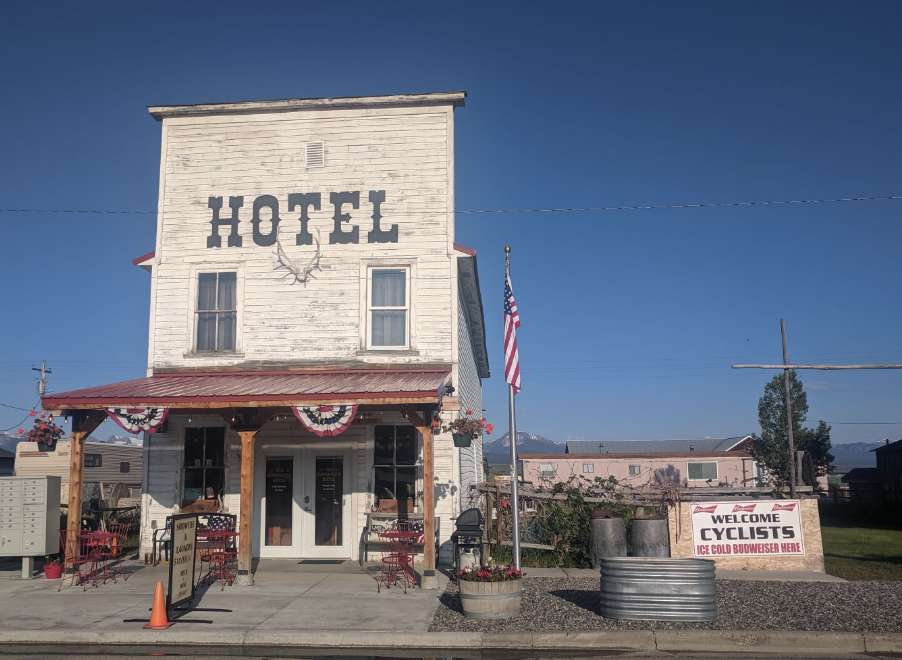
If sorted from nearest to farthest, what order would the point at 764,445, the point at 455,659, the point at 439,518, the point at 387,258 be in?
the point at 455,659 < the point at 439,518 < the point at 387,258 < the point at 764,445

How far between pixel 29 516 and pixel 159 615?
618 cm

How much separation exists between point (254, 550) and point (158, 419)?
160 inches

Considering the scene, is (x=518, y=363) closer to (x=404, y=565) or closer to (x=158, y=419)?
(x=404, y=565)

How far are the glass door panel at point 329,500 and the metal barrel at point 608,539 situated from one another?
16.8 ft

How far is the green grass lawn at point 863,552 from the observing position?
15352mm

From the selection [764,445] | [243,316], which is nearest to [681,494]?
[243,316]

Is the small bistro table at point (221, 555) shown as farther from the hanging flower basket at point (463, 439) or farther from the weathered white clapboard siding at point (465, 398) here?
the weathered white clapboard siding at point (465, 398)

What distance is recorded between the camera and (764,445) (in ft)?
185

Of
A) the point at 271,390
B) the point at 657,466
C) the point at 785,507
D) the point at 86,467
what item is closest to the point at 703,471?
the point at 657,466

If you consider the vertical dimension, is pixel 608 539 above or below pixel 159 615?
above

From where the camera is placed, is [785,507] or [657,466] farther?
[657,466]

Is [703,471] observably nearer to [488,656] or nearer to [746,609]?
Result: [746,609]

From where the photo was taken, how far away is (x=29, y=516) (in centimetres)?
1488

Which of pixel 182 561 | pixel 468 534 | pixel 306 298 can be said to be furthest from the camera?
pixel 306 298
